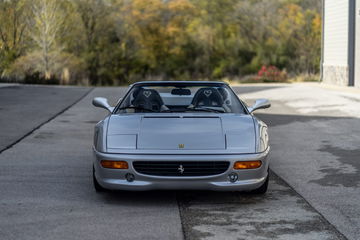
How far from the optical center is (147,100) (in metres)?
8.12

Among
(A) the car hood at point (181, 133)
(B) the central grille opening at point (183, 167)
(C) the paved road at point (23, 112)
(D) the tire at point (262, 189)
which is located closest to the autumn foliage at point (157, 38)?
(C) the paved road at point (23, 112)

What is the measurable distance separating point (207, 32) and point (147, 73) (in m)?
6.93

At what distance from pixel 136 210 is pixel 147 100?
2039mm

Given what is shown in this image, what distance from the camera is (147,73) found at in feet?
181

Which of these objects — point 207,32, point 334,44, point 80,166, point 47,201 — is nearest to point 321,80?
point 334,44

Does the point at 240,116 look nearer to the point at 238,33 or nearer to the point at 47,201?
the point at 47,201

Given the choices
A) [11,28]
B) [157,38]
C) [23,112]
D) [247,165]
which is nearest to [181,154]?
[247,165]

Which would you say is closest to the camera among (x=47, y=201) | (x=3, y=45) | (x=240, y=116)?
(x=47, y=201)

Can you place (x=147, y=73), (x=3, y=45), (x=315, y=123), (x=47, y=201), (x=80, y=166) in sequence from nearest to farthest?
(x=47, y=201) → (x=80, y=166) → (x=315, y=123) → (x=3, y=45) → (x=147, y=73)

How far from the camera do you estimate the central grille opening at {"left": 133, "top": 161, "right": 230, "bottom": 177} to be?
255 inches

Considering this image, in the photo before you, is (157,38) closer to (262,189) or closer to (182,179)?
(262,189)

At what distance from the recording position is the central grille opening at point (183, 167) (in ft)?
21.2

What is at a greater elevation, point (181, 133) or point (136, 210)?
point (181, 133)

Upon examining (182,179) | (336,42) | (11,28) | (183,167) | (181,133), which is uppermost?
(181,133)
